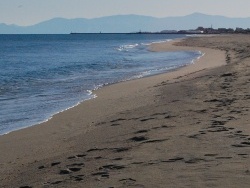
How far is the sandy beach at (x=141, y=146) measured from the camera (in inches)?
221

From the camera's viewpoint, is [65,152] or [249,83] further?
[249,83]

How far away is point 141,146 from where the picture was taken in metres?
7.30

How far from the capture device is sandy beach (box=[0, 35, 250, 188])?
561 cm

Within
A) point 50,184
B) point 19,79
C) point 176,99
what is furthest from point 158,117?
point 19,79

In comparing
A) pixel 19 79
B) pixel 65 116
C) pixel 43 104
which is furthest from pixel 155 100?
pixel 19 79

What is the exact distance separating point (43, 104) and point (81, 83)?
22.8ft

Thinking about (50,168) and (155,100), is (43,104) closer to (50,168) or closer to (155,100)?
(155,100)

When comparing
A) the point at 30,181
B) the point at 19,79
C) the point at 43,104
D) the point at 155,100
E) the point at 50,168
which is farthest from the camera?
the point at 19,79

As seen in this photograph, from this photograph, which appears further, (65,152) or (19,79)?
(19,79)

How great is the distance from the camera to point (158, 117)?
10.1m

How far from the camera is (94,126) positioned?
1044 centimetres

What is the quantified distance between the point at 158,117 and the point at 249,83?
16.8 feet

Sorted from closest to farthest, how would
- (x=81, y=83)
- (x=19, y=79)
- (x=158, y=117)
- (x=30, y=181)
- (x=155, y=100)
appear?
(x=30, y=181)
(x=158, y=117)
(x=155, y=100)
(x=81, y=83)
(x=19, y=79)

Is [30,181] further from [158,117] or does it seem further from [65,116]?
[65,116]
